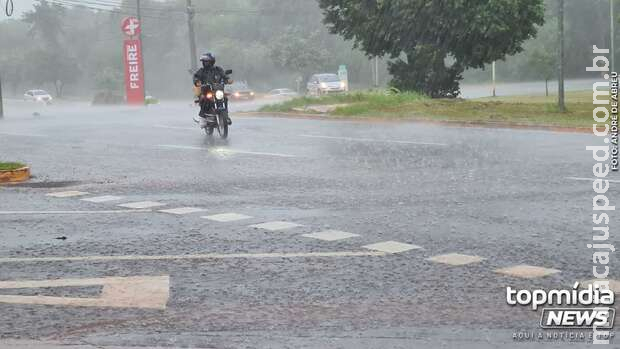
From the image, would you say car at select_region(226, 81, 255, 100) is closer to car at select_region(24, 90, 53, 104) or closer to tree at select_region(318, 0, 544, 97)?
car at select_region(24, 90, 53, 104)

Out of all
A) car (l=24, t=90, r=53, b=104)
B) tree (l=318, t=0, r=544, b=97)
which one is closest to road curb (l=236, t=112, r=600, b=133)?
tree (l=318, t=0, r=544, b=97)

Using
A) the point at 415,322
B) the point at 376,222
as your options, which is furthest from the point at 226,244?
the point at 415,322

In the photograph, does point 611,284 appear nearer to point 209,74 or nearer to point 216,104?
point 216,104

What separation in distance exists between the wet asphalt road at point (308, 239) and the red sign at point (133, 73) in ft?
144

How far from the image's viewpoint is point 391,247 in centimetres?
784

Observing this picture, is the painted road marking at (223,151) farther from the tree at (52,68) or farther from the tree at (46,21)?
the tree at (46,21)

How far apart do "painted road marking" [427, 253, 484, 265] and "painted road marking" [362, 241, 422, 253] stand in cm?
41

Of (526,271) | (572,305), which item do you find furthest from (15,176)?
(572,305)

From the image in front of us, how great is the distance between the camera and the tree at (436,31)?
32062 mm

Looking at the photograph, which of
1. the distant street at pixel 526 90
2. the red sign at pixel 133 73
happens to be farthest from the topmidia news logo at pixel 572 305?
the red sign at pixel 133 73

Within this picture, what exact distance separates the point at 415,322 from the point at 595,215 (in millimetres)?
4240

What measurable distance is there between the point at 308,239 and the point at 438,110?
18336 millimetres

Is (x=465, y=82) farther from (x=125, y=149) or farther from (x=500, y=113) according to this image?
(x=125, y=149)

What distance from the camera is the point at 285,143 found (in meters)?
18.7
